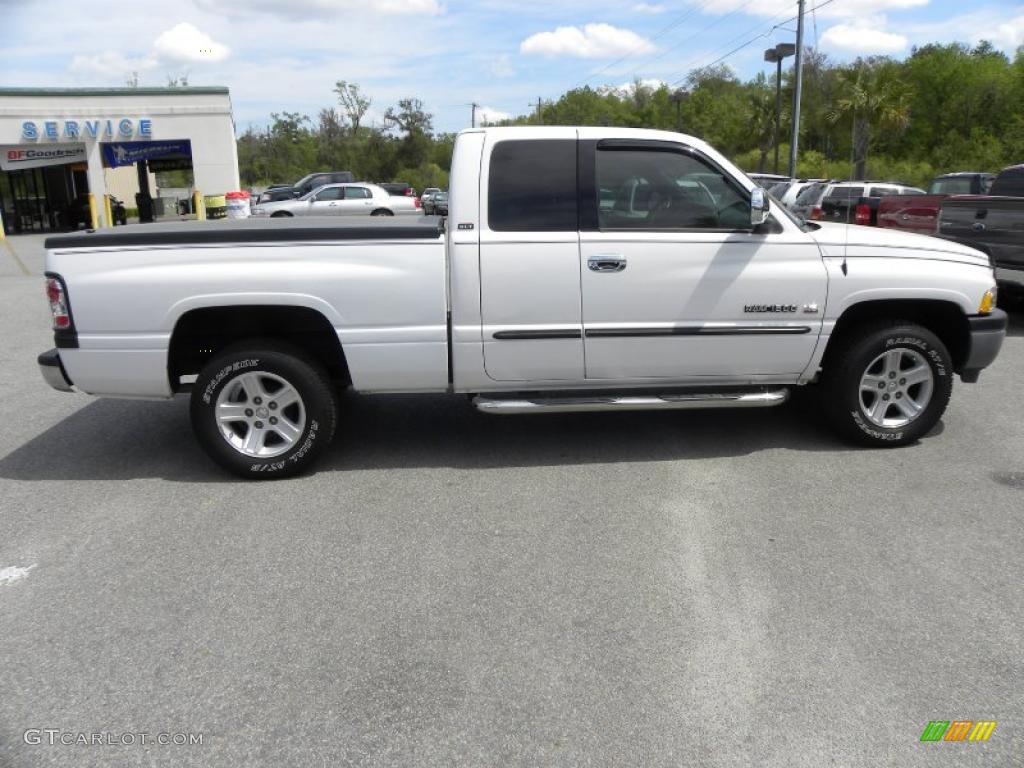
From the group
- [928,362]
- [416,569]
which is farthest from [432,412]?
[928,362]

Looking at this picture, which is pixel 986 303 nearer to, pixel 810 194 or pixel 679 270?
pixel 679 270

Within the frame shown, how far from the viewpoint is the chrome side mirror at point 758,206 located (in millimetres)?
4945

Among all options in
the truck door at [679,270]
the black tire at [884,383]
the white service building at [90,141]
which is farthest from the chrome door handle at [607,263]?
the white service building at [90,141]

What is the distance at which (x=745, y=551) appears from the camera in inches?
166

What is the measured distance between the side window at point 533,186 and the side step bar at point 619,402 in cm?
101

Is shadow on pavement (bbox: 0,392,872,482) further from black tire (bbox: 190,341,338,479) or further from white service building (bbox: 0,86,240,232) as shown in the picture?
white service building (bbox: 0,86,240,232)

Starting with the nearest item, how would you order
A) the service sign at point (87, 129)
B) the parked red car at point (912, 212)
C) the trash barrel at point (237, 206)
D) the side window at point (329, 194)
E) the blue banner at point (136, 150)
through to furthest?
the parked red car at point (912, 212), the side window at point (329, 194), the trash barrel at point (237, 206), the service sign at point (87, 129), the blue banner at point (136, 150)

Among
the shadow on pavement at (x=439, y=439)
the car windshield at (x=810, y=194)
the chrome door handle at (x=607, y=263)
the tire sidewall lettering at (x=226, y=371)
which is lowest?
the shadow on pavement at (x=439, y=439)

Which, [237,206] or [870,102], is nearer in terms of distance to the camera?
[237,206]

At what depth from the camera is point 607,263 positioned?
16.7 ft

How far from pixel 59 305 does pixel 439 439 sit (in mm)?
2441

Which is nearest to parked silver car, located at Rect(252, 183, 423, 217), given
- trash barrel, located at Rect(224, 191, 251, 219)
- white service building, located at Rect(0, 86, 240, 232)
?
trash barrel, located at Rect(224, 191, 251, 219)

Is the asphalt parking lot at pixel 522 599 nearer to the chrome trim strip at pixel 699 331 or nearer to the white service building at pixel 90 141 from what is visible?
the chrome trim strip at pixel 699 331

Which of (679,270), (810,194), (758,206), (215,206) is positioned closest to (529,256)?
(679,270)
